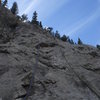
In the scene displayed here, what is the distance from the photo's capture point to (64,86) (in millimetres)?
13539

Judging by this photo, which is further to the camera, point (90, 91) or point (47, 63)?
point (47, 63)

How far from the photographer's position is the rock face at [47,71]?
495 inches

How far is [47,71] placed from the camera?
1560cm

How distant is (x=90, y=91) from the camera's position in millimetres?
13250

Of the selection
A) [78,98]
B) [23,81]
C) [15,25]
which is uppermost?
Result: [15,25]

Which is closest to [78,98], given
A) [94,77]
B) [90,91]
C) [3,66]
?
[90,91]

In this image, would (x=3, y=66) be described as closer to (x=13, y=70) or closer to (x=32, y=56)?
(x=13, y=70)

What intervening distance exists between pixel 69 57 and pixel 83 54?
5.02 feet

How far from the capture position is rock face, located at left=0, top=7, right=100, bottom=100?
41.2 ft

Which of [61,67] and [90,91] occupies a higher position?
[61,67]

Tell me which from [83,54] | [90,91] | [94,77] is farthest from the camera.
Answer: [83,54]

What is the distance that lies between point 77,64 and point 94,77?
2453 millimetres

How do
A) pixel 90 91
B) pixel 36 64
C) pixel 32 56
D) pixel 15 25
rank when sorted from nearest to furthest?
pixel 90 91, pixel 36 64, pixel 32 56, pixel 15 25

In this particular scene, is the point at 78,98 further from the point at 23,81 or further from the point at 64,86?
the point at 23,81
